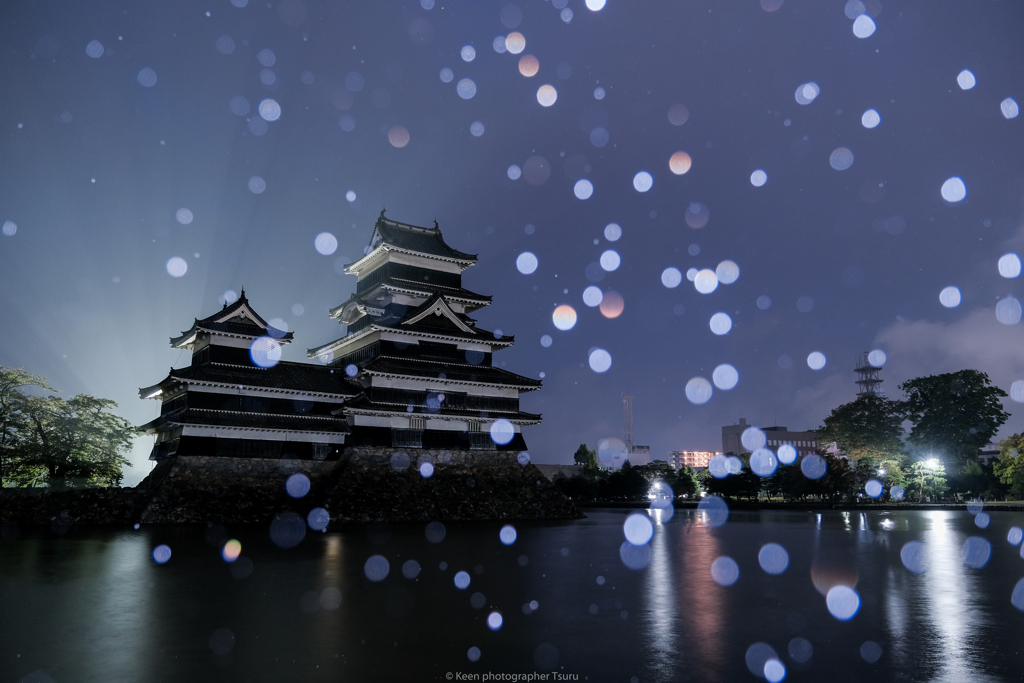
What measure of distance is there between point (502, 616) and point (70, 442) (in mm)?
40800

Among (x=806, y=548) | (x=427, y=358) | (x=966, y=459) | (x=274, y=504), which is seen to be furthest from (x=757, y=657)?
(x=966, y=459)

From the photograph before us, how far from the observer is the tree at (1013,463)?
53.4 m

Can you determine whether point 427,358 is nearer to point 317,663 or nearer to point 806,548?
point 806,548

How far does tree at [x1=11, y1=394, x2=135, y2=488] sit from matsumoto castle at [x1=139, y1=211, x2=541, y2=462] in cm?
358

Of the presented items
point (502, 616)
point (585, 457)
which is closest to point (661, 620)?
point (502, 616)

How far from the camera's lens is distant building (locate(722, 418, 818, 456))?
177 m

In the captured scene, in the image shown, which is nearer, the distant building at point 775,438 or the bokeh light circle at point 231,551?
the bokeh light circle at point 231,551

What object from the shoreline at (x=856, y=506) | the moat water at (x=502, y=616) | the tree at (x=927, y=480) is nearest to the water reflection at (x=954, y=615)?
the moat water at (x=502, y=616)

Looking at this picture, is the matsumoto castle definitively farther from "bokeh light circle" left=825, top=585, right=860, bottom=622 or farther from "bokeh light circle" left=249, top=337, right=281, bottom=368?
"bokeh light circle" left=825, top=585, right=860, bottom=622

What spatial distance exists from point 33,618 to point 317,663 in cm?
618

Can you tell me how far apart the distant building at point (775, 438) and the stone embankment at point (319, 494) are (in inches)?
5729

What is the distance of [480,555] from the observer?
19.6 m

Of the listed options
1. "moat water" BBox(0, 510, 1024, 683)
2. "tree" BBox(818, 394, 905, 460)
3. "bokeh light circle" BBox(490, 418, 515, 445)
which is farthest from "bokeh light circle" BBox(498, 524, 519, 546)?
"tree" BBox(818, 394, 905, 460)

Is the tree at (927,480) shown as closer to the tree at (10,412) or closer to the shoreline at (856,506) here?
the shoreline at (856,506)
